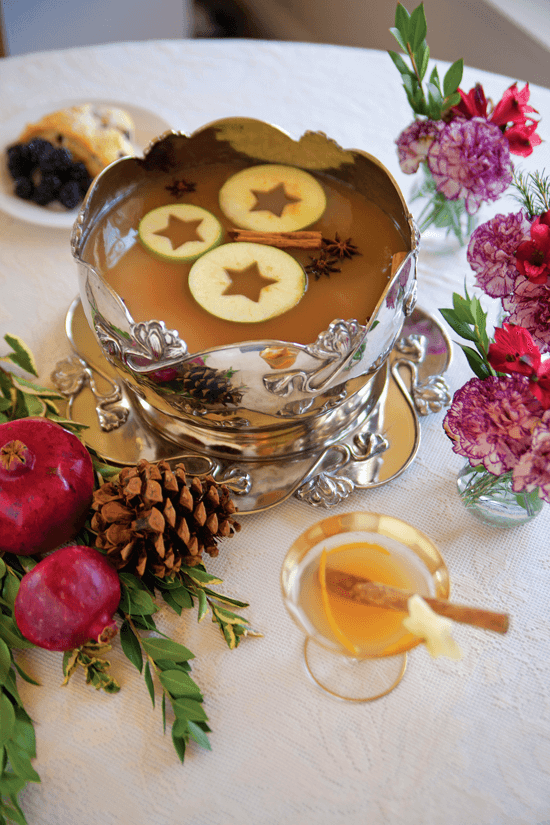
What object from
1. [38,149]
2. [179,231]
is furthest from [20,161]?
[179,231]

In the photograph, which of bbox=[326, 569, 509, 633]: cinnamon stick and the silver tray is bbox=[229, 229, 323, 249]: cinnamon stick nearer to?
the silver tray

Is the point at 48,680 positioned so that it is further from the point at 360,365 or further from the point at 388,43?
the point at 388,43

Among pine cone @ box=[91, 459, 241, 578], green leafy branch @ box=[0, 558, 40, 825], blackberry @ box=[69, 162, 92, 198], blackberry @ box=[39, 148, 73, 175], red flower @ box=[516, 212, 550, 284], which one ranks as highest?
red flower @ box=[516, 212, 550, 284]

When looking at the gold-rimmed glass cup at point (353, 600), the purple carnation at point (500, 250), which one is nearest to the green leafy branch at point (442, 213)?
the purple carnation at point (500, 250)

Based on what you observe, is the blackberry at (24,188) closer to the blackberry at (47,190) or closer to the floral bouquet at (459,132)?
the blackberry at (47,190)

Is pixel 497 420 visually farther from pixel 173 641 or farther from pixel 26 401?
pixel 26 401

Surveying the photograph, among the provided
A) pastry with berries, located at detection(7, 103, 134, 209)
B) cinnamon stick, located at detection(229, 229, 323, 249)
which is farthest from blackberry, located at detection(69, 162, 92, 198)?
cinnamon stick, located at detection(229, 229, 323, 249)
